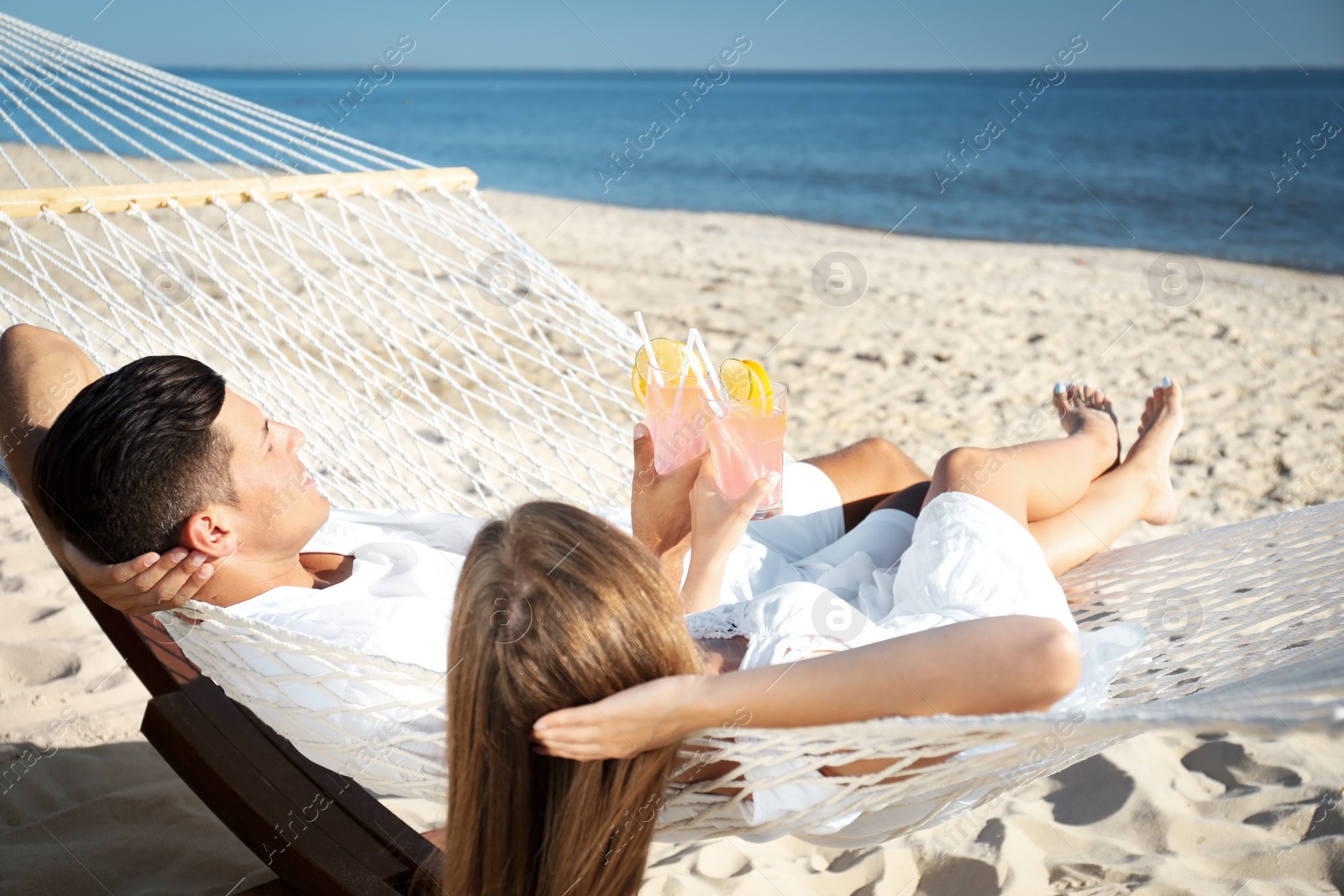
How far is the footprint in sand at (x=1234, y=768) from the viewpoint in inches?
56.7

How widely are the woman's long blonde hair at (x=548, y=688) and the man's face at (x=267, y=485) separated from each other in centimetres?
38

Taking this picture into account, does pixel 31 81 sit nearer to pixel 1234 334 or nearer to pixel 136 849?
pixel 136 849

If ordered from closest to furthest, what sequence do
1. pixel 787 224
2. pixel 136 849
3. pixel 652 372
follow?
pixel 652 372 < pixel 136 849 < pixel 787 224

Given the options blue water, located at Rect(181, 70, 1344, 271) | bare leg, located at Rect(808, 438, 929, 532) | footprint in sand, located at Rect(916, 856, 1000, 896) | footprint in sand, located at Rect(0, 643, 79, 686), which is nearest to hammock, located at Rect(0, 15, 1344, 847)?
footprint in sand, located at Rect(916, 856, 1000, 896)

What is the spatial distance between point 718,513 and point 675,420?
0.15m

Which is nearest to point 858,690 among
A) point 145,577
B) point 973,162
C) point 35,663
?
point 145,577

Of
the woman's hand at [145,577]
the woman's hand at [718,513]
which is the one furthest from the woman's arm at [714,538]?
the woman's hand at [145,577]

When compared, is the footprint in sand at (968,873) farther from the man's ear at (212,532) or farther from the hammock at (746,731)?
the man's ear at (212,532)

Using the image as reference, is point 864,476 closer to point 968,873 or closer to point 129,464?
point 968,873

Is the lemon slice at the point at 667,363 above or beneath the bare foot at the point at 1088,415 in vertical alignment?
above

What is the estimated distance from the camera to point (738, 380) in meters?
1.26

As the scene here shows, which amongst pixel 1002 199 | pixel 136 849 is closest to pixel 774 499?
pixel 136 849

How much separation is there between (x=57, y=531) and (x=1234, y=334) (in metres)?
4.40

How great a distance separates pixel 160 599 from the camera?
109cm
